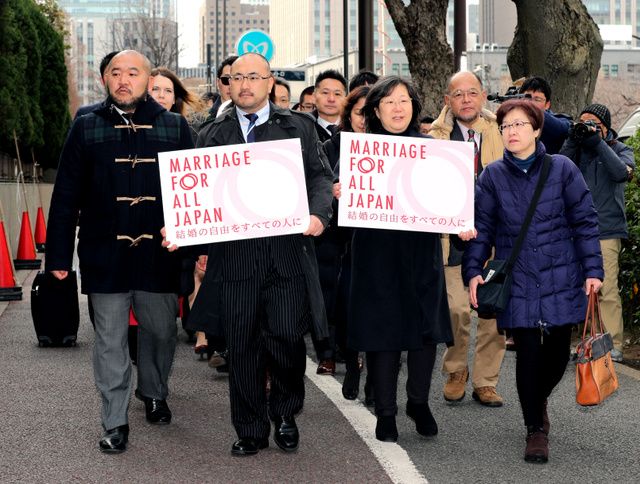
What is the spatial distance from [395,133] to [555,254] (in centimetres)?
112

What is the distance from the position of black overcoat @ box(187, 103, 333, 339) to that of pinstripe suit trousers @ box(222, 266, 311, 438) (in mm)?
60

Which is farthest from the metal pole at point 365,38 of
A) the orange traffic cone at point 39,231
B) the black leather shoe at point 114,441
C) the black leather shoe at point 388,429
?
the black leather shoe at point 114,441

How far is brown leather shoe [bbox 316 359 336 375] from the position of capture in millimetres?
9258

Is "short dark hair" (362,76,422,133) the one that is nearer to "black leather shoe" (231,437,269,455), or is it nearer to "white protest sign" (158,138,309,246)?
"white protest sign" (158,138,309,246)

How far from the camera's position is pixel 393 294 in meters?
6.73

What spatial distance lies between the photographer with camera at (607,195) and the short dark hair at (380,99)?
3.06m

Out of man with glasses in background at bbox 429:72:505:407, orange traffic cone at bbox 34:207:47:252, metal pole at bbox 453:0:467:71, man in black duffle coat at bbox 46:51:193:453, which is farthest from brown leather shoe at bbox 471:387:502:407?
orange traffic cone at bbox 34:207:47:252

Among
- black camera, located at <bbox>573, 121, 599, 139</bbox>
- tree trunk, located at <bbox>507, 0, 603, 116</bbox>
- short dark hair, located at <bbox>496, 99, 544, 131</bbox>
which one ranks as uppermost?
tree trunk, located at <bbox>507, 0, 603, 116</bbox>

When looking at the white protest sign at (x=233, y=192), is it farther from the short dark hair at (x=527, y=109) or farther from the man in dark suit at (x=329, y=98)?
the man in dark suit at (x=329, y=98)

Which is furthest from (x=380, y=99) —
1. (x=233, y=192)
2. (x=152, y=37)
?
(x=152, y=37)

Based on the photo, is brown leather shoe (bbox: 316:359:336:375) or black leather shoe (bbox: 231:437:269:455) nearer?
black leather shoe (bbox: 231:437:269:455)

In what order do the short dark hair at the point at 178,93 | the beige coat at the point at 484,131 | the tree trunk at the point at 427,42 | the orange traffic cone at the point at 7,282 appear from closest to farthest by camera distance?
the beige coat at the point at 484,131 → the short dark hair at the point at 178,93 → the orange traffic cone at the point at 7,282 → the tree trunk at the point at 427,42

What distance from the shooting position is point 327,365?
9305mm

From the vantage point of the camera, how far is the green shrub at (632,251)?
10.5m
